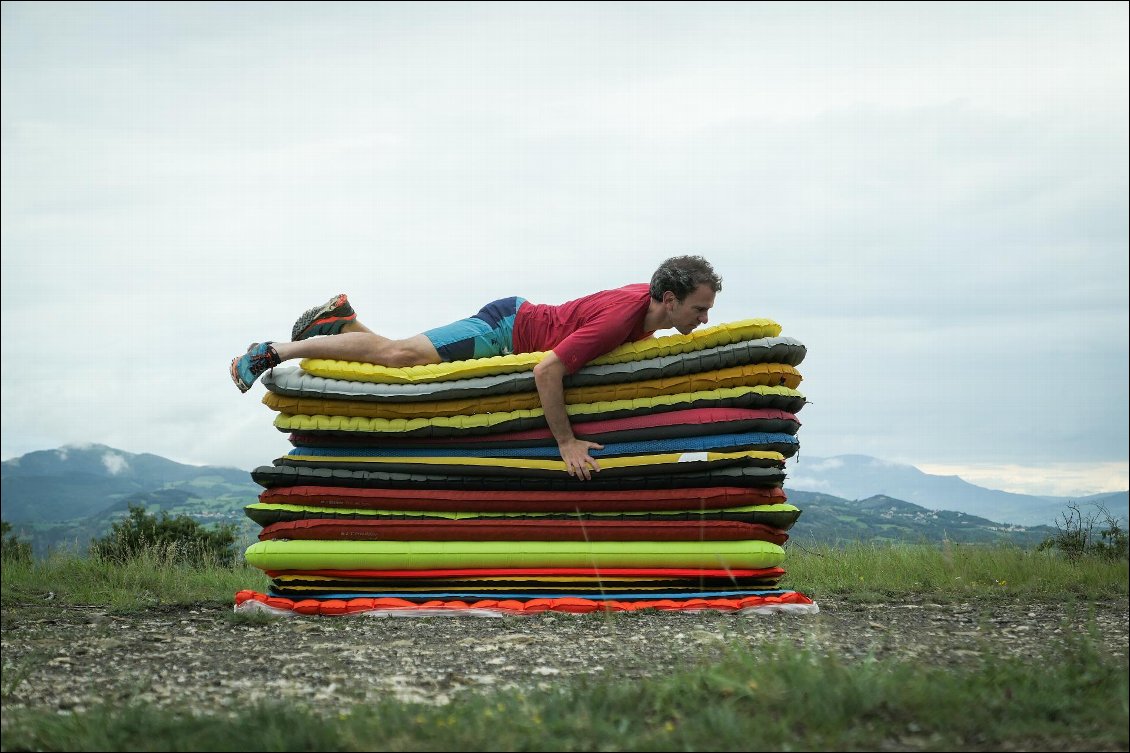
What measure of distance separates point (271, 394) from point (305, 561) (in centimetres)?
123

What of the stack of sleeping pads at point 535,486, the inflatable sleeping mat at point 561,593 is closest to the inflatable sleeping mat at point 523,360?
the stack of sleeping pads at point 535,486

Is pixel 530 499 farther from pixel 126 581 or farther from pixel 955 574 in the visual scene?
pixel 126 581

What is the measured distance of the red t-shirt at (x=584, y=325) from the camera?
682 cm

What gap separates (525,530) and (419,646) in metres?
1.60

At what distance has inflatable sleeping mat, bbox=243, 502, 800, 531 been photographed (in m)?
6.92

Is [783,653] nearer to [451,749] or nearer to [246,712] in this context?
[451,749]

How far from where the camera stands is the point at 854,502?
3052 cm

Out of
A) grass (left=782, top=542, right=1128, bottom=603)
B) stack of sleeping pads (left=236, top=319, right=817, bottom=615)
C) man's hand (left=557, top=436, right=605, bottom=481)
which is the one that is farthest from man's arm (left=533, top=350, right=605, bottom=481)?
grass (left=782, top=542, right=1128, bottom=603)

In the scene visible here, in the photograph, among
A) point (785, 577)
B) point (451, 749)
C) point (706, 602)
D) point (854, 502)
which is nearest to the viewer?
point (451, 749)

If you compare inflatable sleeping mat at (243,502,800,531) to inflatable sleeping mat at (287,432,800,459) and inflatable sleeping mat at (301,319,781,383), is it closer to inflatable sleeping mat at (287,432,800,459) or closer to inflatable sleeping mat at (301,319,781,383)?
inflatable sleeping mat at (287,432,800,459)

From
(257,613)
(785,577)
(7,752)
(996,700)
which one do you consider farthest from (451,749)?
(785,577)

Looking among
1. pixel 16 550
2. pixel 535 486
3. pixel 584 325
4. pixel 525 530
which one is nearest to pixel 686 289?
pixel 584 325

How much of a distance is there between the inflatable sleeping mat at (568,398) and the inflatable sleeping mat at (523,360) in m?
0.17

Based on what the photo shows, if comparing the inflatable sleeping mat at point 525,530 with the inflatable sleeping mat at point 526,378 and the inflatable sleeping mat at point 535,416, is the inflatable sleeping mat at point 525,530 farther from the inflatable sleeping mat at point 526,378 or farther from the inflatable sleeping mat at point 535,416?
the inflatable sleeping mat at point 526,378
